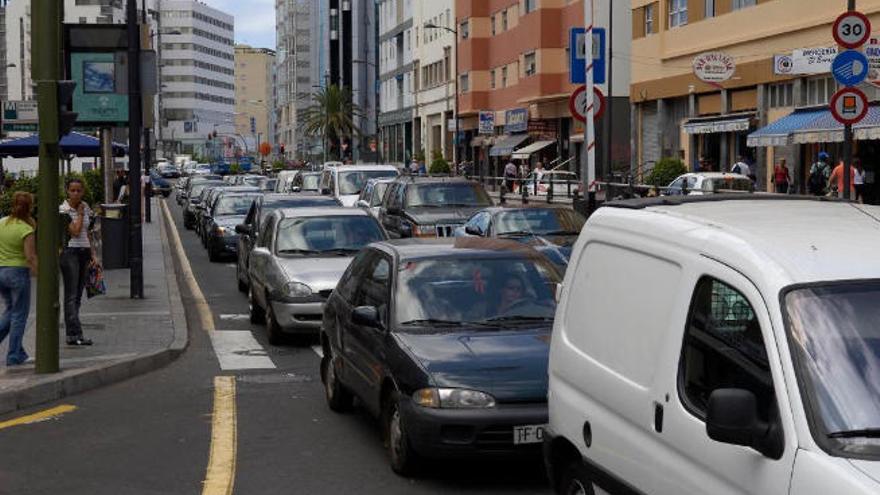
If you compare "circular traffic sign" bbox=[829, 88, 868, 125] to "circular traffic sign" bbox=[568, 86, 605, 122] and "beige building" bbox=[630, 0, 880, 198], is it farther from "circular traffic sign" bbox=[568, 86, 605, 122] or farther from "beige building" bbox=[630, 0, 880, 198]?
"beige building" bbox=[630, 0, 880, 198]

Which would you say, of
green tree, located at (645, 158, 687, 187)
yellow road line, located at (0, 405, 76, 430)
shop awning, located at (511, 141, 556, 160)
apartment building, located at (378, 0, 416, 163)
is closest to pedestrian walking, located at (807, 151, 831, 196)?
green tree, located at (645, 158, 687, 187)

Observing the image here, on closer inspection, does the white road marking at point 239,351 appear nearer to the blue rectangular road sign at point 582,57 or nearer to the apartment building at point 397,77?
the blue rectangular road sign at point 582,57

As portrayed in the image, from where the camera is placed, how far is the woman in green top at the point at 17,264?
12125mm

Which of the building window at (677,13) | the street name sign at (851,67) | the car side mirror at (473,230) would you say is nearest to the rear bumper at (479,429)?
the street name sign at (851,67)

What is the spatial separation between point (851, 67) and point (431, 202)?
10520 mm

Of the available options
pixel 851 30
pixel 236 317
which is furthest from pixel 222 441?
pixel 851 30

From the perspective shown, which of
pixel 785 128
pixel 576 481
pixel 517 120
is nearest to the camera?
pixel 576 481

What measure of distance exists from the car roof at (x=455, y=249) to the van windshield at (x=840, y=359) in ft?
17.7

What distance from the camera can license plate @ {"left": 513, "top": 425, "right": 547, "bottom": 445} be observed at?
7.61m

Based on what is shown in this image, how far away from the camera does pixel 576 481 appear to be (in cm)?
607

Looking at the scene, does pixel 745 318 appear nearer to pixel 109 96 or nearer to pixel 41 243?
pixel 41 243

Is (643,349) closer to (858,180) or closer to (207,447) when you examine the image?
(207,447)

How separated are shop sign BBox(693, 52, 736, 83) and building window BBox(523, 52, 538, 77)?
986 inches

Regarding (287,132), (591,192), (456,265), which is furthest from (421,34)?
(287,132)
